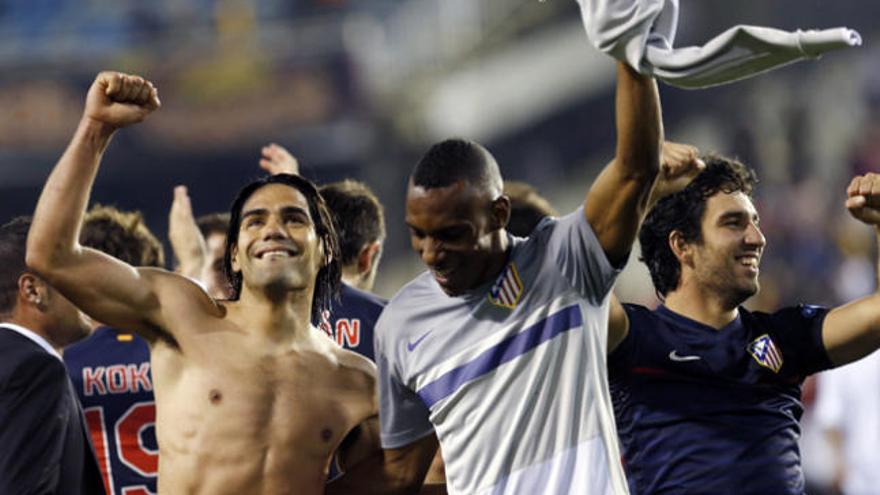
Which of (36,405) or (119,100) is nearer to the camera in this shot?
(119,100)

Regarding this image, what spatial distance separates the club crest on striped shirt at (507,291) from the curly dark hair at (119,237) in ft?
8.44

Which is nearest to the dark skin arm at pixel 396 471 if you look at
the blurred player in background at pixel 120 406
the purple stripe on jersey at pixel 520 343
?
the purple stripe on jersey at pixel 520 343

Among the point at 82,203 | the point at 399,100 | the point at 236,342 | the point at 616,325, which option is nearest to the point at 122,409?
the point at 236,342

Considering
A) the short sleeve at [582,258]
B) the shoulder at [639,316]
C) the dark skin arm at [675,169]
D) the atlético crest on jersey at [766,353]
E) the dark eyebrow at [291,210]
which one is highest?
the dark skin arm at [675,169]

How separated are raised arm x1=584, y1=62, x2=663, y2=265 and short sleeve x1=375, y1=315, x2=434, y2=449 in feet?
2.42

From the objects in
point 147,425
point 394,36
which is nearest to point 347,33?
point 394,36

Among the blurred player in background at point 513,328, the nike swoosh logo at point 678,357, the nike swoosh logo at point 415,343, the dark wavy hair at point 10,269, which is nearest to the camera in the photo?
the blurred player in background at point 513,328

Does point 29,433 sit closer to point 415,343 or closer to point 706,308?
point 415,343

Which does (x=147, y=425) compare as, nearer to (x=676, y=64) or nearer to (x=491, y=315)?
(x=491, y=315)

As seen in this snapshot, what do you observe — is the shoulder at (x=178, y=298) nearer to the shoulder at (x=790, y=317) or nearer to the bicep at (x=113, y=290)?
the bicep at (x=113, y=290)

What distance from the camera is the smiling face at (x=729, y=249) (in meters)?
5.08

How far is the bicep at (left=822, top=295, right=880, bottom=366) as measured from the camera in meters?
4.94

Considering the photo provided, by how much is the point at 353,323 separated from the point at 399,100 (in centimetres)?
1509

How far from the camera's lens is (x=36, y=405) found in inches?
196
